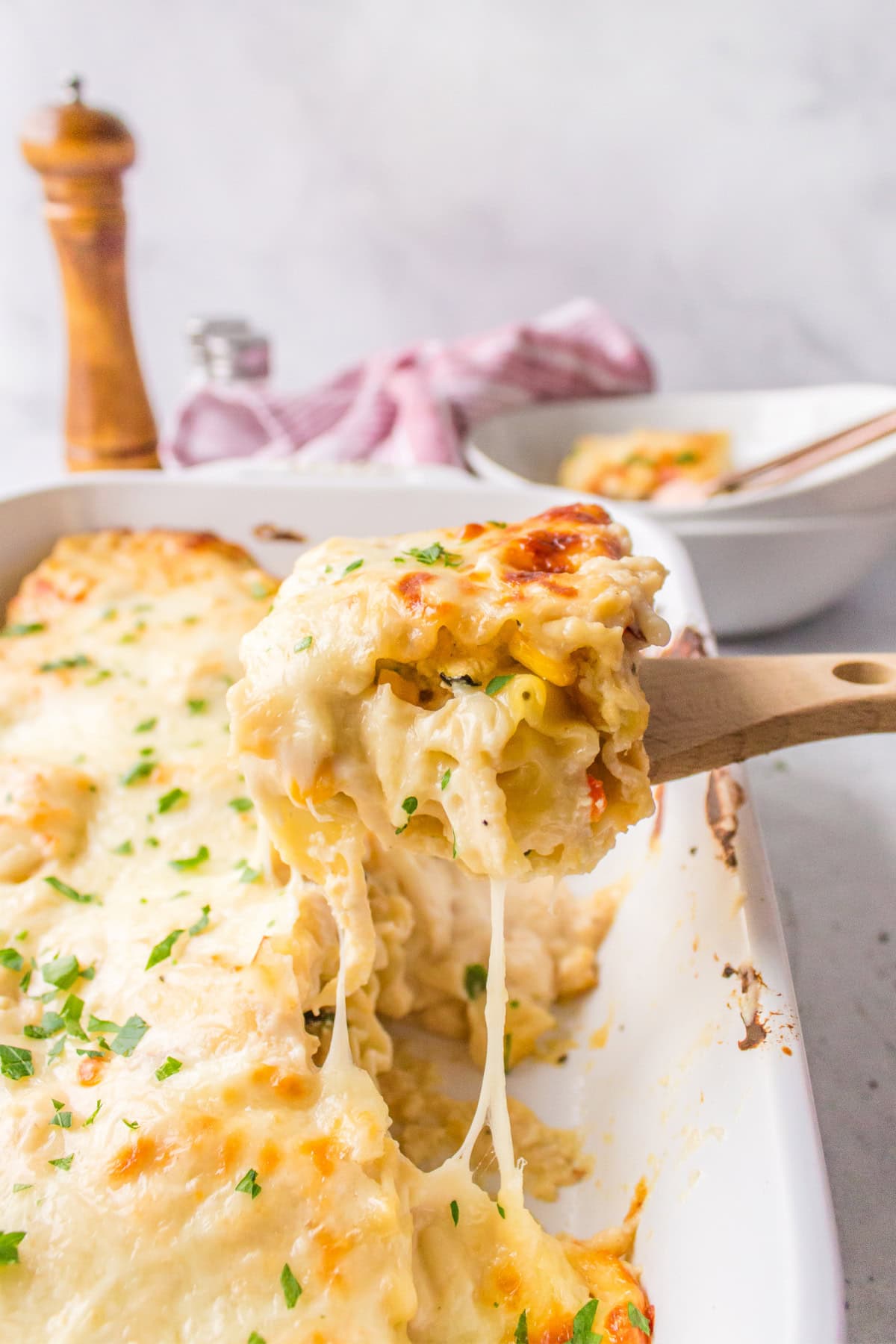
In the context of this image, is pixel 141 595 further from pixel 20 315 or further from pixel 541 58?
pixel 20 315

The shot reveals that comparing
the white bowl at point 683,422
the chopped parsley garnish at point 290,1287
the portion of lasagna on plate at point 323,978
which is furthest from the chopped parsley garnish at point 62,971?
the white bowl at point 683,422

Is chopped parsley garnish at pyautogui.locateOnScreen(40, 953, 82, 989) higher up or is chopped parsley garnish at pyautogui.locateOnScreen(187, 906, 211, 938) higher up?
chopped parsley garnish at pyautogui.locateOnScreen(187, 906, 211, 938)

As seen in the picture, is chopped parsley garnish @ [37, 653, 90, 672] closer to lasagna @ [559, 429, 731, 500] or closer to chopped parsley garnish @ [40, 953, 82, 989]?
chopped parsley garnish @ [40, 953, 82, 989]

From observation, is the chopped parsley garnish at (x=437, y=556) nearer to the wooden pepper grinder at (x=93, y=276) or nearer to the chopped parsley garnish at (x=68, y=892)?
the chopped parsley garnish at (x=68, y=892)

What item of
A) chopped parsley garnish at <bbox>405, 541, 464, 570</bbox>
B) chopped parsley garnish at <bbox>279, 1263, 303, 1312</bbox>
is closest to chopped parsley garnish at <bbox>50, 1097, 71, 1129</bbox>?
chopped parsley garnish at <bbox>279, 1263, 303, 1312</bbox>

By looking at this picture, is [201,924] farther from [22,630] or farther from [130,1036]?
[22,630]

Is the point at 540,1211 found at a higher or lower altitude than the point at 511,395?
lower

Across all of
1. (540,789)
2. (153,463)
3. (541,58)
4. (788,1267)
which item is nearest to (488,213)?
(541,58)
